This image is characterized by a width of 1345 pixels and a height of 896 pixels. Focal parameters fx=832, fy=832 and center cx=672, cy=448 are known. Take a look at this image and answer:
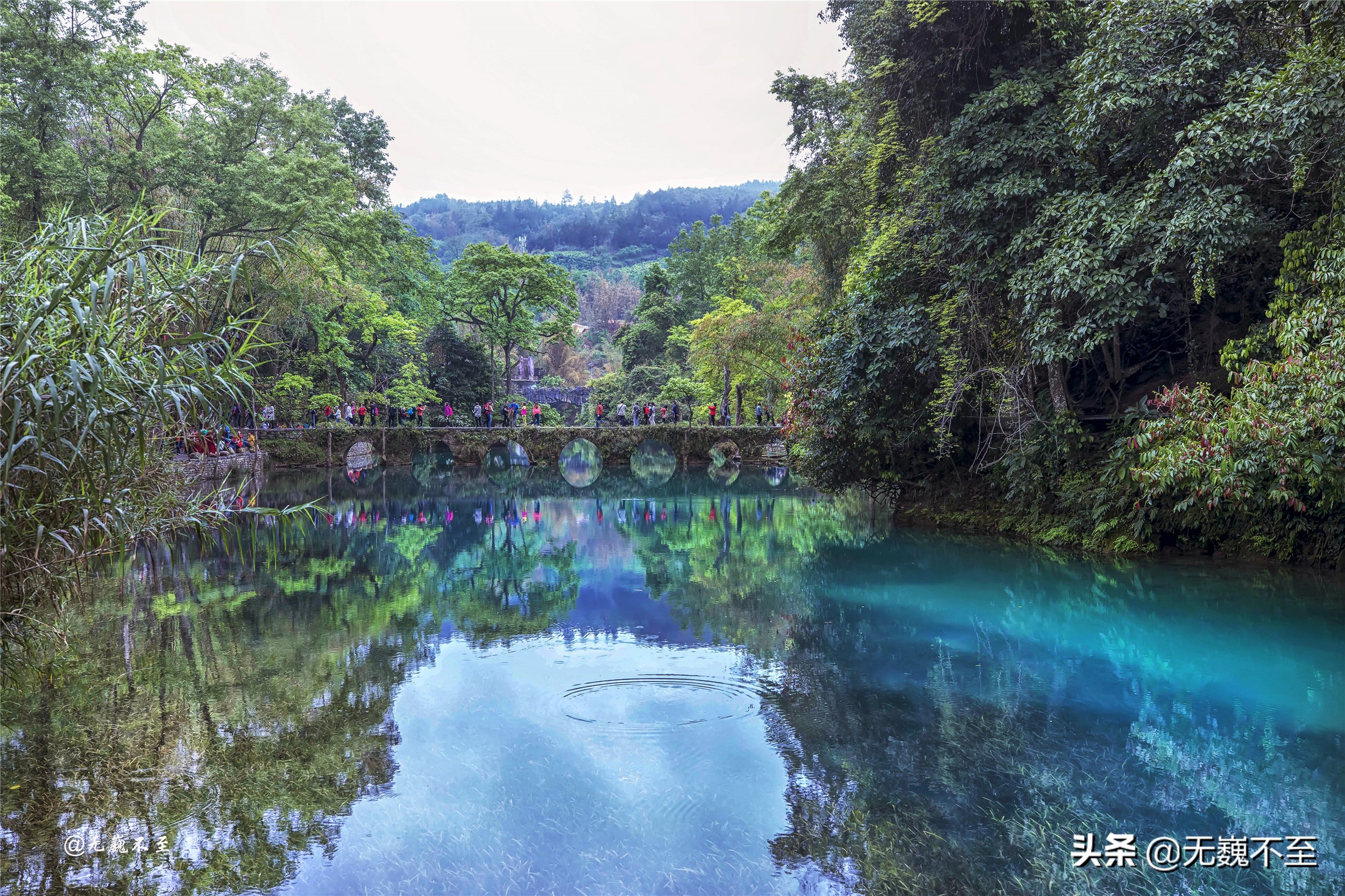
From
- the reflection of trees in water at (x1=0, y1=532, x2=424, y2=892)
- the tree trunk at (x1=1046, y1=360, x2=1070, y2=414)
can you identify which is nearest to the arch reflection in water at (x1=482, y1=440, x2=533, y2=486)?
the tree trunk at (x1=1046, y1=360, x2=1070, y2=414)

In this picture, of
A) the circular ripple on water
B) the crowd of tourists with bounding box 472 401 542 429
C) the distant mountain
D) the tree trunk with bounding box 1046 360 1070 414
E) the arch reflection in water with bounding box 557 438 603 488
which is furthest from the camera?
the distant mountain

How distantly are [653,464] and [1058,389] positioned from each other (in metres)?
29.1

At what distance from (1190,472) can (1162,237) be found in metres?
2.45

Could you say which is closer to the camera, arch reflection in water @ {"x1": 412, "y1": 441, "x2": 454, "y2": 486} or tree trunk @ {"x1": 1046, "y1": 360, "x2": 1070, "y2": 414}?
tree trunk @ {"x1": 1046, "y1": 360, "x2": 1070, "y2": 414}

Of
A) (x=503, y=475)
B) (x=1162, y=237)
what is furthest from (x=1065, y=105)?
(x=503, y=475)

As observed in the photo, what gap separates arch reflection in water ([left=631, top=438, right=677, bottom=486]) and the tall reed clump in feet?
74.1

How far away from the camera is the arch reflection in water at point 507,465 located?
28438mm

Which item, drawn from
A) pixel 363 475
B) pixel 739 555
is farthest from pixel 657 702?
pixel 363 475

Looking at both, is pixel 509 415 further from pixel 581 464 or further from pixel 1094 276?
pixel 1094 276

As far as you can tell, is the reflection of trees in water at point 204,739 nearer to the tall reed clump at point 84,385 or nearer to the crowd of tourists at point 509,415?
the tall reed clump at point 84,385

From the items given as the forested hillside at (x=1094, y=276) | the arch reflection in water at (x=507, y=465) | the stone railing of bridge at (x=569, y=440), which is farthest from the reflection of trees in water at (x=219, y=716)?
the stone railing of bridge at (x=569, y=440)

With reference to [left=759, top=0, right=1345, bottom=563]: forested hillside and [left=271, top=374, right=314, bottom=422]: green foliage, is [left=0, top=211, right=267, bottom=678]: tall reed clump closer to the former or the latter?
[left=759, top=0, right=1345, bottom=563]: forested hillside

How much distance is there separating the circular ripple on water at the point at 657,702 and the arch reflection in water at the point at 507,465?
20.6 m

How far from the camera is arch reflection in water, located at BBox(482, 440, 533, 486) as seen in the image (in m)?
28.4
